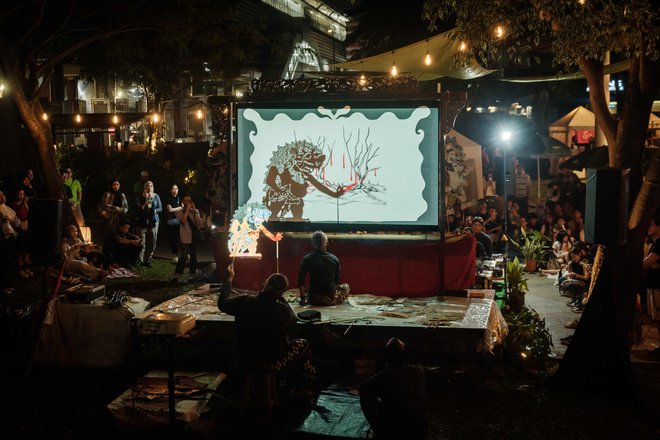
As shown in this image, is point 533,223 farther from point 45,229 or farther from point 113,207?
point 45,229

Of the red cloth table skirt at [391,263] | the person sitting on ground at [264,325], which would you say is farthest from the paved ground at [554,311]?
the person sitting on ground at [264,325]

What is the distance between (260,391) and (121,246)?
898 centimetres

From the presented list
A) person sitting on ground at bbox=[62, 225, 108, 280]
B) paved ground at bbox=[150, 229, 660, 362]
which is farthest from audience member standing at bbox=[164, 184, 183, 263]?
person sitting on ground at bbox=[62, 225, 108, 280]

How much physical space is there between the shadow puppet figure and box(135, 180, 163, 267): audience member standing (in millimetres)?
5365

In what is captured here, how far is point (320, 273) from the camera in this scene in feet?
33.5

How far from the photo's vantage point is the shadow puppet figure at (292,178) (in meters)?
11.7

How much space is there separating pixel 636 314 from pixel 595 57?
12.8ft

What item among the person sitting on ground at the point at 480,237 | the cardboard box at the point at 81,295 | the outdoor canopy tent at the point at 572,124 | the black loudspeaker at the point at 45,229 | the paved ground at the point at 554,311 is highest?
the outdoor canopy tent at the point at 572,124

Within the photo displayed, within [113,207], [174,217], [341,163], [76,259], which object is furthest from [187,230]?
[341,163]

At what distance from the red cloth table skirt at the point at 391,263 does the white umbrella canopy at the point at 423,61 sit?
524 cm

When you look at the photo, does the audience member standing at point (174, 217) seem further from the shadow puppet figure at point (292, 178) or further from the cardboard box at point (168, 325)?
the cardboard box at point (168, 325)

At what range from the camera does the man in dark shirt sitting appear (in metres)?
10.2

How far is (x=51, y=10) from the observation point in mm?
17266

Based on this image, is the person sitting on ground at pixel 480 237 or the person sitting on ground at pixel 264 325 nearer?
the person sitting on ground at pixel 264 325
